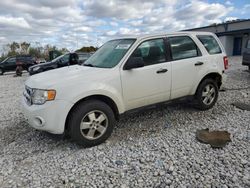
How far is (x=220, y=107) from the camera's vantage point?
5.27m

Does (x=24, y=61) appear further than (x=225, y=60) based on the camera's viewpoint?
Yes

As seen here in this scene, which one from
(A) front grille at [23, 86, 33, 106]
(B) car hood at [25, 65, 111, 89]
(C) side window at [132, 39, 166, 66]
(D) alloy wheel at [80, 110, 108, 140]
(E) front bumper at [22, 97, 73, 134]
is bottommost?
(D) alloy wheel at [80, 110, 108, 140]

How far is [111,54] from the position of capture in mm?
4129

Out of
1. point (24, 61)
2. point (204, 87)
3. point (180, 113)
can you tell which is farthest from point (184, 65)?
point (24, 61)

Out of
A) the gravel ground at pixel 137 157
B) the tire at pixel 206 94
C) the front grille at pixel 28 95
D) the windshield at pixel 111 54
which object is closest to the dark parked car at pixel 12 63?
the gravel ground at pixel 137 157

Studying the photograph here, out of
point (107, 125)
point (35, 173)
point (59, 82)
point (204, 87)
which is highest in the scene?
point (59, 82)

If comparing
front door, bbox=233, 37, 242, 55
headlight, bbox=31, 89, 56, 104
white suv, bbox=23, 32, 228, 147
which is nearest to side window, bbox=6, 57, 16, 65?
white suv, bbox=23, 32, 228, 147

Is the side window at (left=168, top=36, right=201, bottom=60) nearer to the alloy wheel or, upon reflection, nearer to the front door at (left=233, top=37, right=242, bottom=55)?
the alloy wheel

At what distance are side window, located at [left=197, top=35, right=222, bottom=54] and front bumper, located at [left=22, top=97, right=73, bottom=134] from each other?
3345mm

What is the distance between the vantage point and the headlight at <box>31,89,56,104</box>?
3199 mm

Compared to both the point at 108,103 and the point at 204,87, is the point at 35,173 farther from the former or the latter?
the point at 204,87

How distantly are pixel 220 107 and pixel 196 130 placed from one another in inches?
65.2

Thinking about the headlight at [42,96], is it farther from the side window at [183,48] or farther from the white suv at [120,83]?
the side window at [183,48]

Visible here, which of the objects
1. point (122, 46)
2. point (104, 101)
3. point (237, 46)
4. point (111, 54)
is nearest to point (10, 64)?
point (111, 54)
